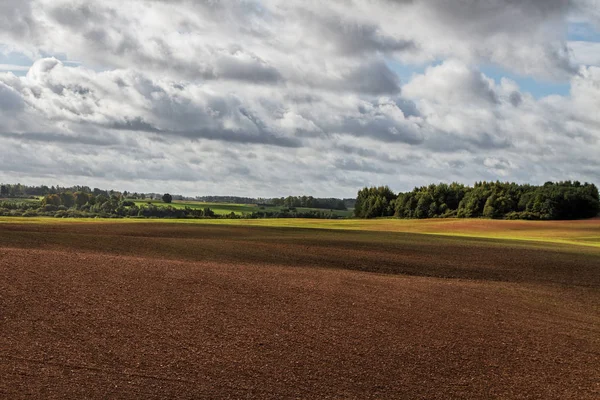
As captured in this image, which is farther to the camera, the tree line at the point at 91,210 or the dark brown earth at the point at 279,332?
the tree line at the point at 91,210

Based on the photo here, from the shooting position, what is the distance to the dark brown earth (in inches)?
533

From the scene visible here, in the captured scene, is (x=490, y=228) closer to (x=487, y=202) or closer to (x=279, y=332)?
(x=487, y=202)

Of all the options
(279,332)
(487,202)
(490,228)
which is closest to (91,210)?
(490,228)

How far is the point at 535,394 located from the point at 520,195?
91825 mm

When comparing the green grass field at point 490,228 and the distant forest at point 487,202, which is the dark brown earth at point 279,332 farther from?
the distant forest at point 487,202

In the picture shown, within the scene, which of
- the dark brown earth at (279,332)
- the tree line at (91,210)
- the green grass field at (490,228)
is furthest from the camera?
the tree line at (91,210)

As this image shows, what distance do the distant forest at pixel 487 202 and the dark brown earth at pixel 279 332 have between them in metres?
66.9

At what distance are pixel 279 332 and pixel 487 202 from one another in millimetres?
88289

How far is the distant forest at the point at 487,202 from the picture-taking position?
94.0m

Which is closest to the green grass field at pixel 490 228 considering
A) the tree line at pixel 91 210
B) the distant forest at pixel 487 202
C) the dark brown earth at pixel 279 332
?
the distant forest at pixel 487 202

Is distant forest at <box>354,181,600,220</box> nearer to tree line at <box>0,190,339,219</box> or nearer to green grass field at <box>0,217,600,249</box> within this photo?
green grass field at <box>0,217,600,249</box>

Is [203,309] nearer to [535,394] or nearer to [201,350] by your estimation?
[201,350]

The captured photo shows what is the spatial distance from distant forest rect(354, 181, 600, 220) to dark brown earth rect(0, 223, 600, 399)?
66875 millimetres

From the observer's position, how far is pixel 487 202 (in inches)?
3949
